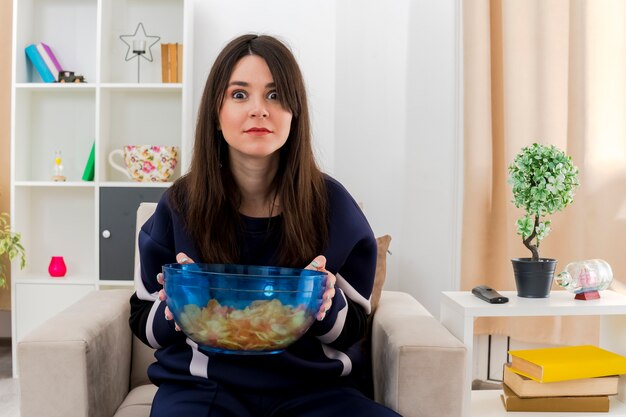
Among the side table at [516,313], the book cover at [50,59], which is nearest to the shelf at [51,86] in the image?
the book cover at [50,59]

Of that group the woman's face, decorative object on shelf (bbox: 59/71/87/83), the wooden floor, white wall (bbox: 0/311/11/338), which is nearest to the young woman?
the woman's face

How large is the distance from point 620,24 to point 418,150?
0.88m

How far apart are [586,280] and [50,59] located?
2262mm

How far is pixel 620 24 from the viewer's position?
2123mm

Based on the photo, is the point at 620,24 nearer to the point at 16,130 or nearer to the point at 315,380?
the point at 315,380

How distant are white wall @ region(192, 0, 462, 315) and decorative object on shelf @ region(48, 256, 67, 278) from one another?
85 centimetres

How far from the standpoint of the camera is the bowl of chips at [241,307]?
3.49 ft

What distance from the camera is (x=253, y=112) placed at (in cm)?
132

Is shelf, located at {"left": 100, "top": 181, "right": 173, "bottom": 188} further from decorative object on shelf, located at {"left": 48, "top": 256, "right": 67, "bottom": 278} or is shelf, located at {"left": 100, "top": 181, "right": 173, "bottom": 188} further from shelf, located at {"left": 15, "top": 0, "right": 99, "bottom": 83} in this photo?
shelf, located at {"left": 15, "top": 0, "right": 99, "bottom": 83}

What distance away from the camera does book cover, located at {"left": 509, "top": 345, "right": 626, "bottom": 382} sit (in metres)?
1.64

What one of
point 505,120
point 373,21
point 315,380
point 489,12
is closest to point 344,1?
point 373,21

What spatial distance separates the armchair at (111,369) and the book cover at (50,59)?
65.7 inches

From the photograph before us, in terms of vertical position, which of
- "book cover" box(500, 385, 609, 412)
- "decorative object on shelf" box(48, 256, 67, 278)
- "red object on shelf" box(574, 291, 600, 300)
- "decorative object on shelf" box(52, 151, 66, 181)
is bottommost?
"book cover" box(500, 385, 609, 412)

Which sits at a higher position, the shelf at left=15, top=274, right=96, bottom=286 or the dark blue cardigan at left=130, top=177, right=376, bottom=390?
the dark blue cardigan at left=130, top=177, right=376, bottom=390
